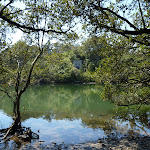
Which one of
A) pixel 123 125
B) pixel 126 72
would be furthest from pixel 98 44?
pixel 123 125

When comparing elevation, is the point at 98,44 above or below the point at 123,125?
above

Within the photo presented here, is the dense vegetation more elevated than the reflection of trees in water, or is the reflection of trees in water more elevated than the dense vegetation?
the dense vegetation

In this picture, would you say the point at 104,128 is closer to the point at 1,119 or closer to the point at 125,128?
the point at 125,128

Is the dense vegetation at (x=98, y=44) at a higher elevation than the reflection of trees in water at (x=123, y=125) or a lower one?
higher

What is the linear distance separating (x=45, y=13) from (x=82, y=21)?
5.93ft

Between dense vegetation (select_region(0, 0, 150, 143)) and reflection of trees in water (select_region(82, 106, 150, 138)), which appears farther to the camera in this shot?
reflection of trees in water (select_region(82, 106, 150, 138))

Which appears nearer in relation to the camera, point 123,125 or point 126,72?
point 126,72

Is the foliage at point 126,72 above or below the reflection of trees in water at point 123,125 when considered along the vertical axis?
above

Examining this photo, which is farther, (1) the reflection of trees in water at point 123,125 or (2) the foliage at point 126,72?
(1) the reflection of trees in water at point 123,125

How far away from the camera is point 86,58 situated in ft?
207

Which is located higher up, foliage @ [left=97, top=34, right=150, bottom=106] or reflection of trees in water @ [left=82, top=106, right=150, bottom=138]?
foliage @ [left=97, top=34, right=150, bottom=106]

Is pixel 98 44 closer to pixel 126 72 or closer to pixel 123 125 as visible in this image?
pixel 126 72

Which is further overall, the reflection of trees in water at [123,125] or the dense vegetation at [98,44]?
the reflection of trees in water at [123,125]

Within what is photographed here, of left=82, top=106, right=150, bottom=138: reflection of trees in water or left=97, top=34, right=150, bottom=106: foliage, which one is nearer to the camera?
left=97, top=34, right=150, bottom=106: foliage
